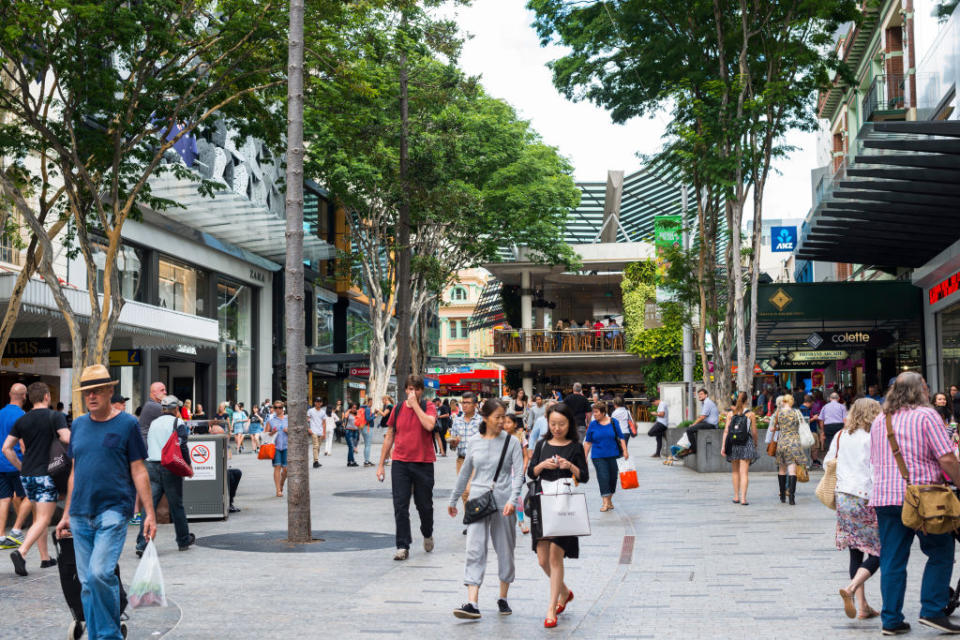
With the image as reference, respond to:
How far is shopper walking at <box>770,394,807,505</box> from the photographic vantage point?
1603 cm

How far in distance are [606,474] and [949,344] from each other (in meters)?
14.4

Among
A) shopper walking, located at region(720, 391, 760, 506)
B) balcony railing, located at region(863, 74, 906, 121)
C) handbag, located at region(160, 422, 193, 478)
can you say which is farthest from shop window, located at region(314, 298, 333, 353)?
handbag, located at region(160, 422, 193, 478)

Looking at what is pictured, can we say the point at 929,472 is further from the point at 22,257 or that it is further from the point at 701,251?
the point at 22,257

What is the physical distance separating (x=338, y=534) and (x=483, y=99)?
25952 millimetres

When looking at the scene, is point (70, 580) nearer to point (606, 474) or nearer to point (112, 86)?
point (606, 474)

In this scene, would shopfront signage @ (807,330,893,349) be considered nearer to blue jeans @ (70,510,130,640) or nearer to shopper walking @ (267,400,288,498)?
shopper walking @ (267,400,288,498)

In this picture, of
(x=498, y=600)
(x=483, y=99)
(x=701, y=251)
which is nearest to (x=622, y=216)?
(x=483, y=99)

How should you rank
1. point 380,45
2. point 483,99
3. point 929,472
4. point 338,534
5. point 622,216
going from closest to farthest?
point 929,472
point 338,534
point 380,45
point 483,99
point 622,216

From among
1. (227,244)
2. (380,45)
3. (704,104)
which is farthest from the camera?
(227,244)

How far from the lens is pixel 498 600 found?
323 inches

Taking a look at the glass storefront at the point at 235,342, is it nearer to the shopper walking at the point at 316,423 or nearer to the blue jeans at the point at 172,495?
the shopper walking at the point at 316,423

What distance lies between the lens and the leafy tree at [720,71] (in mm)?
21828

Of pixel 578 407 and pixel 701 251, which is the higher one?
pixel 701 251

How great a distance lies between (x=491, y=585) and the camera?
955 centimetres
